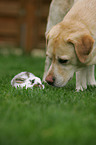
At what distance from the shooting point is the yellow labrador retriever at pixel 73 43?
299 cm

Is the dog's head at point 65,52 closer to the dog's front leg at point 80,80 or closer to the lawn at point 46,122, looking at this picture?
the dog's front leg at point 80,80

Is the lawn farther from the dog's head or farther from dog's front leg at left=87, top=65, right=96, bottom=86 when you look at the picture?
dog's front leg at left=87, top=65, right=96, bottom=86

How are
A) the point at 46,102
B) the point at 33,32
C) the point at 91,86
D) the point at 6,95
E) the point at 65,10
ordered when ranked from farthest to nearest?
the point at 33,32 → the point at 65,10 → the point at 91,86 → the point at 6,95 → the point at 46,102

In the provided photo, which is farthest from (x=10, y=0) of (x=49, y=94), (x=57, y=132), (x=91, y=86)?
(x=57, y=132)

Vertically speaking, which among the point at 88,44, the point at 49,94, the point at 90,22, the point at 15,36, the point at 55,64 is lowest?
the point at 15,36

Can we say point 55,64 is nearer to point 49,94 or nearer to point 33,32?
point 49,94

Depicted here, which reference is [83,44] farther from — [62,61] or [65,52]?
[62,61]

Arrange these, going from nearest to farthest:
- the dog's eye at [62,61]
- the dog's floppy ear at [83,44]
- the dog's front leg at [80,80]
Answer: the dog's floppy ear at [83,44] < the dog's eye at [62,61] < the dog's front leg at [80,80]

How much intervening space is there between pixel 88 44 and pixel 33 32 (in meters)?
7.38

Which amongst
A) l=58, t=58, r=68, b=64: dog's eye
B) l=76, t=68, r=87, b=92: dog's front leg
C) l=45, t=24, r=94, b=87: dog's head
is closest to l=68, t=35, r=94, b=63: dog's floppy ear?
l=45, t=24, r=94, b=87: dog's head

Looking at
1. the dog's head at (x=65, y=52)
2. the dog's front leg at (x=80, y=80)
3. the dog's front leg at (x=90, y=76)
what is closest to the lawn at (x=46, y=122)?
the dog's head at (x=65, y=52)

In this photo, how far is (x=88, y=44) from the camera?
2949 millimetres

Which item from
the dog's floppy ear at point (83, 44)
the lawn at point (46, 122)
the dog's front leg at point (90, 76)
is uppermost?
the dog's floppy ear at point (83, 44)

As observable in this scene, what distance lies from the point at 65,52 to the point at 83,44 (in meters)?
0.26
